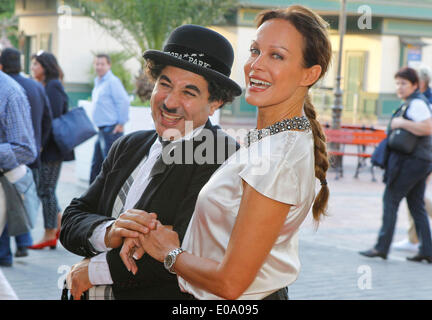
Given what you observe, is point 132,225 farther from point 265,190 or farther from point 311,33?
point 311,33

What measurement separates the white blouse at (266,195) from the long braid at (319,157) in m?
0.12

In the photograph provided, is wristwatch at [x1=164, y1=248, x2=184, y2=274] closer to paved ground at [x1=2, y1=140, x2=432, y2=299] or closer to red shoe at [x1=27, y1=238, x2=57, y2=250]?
paved ground at [x1=2, y1=140, x2=432, y2=299]

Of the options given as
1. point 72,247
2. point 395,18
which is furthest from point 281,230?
point 395,18

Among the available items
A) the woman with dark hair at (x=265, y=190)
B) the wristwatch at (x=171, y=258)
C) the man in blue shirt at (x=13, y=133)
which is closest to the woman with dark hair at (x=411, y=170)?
the man in blue shirt at (x=13, y=133)

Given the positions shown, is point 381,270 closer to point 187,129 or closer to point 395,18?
point 187,129

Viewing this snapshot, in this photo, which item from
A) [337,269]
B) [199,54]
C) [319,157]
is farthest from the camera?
[337,269]

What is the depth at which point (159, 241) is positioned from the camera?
2.10 metres

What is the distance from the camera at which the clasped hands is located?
2090 mm

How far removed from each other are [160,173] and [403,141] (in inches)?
202

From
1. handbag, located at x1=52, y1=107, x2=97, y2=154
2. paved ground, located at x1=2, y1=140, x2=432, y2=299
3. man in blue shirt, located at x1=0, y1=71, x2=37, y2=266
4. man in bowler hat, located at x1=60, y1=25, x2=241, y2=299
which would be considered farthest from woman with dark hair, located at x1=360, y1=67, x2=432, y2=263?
man in bowler hat, located at x1=60, y1=25, x2=241, y2=299

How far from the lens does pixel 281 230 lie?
193 cm

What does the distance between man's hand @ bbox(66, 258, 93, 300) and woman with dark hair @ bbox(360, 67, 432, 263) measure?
17.1 feet

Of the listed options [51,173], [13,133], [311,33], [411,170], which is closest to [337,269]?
[411,170]

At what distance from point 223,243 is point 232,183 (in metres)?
0.20
